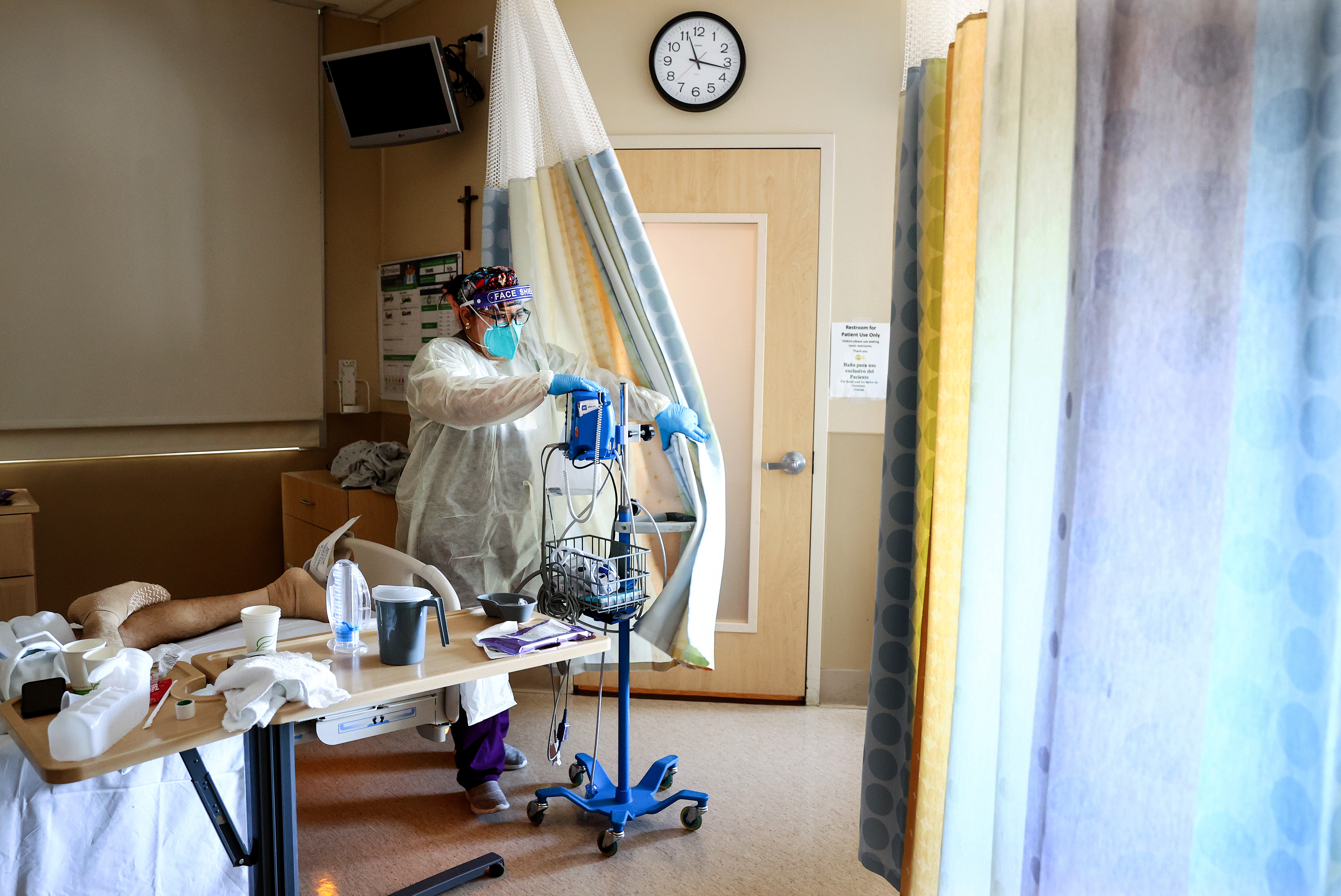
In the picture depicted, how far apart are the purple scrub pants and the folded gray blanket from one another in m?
1.25

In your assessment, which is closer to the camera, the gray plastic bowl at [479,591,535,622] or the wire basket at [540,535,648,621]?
the gray plastic bowl at [479,591,535,622]

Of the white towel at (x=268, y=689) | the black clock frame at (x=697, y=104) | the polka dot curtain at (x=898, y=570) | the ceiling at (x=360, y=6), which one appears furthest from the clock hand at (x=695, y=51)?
the white towel at (x=268, y=689)

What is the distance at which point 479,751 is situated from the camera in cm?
255

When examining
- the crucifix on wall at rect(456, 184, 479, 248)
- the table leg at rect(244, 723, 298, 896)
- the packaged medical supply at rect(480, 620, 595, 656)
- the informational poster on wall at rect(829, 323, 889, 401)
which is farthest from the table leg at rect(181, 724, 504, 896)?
the crucifix on wall at rect(456, 184, 479, 248)

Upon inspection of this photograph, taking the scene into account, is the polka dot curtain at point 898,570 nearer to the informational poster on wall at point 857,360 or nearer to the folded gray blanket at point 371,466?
the informational poster on wall at point 857,360

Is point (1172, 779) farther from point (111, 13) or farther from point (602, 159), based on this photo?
point (111, 13)

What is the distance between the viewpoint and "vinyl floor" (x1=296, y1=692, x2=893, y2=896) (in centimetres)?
220

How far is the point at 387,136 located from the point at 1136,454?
3.49m

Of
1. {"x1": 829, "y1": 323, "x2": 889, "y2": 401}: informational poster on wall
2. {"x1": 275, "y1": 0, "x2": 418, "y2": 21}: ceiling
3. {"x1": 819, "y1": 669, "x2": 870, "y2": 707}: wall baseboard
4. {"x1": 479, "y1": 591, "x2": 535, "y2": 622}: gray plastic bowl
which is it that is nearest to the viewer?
{"x1": 479, "y1": 591, "x2": 535, "y2": 622}: gray plastic bowl

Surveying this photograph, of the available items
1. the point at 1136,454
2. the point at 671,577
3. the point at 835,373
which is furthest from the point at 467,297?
the point at 1136,454

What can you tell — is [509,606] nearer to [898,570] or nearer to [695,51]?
[898,570]

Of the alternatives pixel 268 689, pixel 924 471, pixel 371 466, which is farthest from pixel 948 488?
pixel 371 466

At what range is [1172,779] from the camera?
1203mm

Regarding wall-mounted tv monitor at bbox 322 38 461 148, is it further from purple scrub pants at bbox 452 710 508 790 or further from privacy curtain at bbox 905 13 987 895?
privacy curtain at bbox 905 13 987 895
